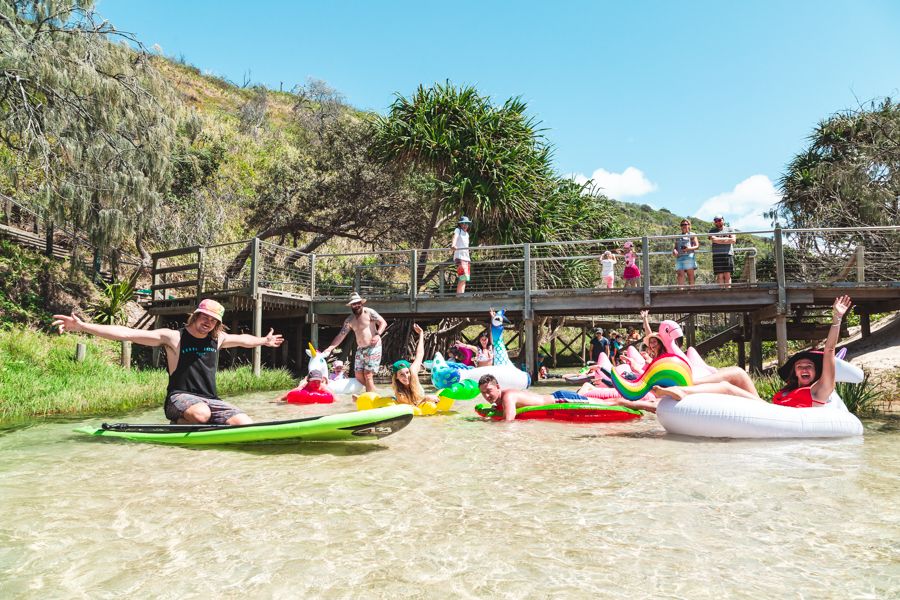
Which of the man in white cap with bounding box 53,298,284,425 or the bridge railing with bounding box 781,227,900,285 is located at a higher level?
the bridge railing with bounding box 781,227,900,285

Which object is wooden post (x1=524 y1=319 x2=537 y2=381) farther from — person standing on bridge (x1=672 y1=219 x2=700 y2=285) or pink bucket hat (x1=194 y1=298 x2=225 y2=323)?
pink bucket hat (x1=194 y1=298 x2=225 y2=323)

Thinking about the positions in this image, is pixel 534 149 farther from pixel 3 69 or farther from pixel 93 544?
pixel 93 544

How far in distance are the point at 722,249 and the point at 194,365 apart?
10265mm

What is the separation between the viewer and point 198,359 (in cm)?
568

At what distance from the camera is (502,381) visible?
10.4 metres

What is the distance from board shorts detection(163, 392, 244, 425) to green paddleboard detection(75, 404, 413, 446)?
0.44 feet

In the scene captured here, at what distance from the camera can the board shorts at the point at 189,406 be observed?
5754mm

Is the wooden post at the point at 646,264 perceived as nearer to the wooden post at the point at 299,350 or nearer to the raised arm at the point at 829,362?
the raised arm at the point at 829,362

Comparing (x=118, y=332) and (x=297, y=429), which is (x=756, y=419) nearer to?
(x=297, y=429)

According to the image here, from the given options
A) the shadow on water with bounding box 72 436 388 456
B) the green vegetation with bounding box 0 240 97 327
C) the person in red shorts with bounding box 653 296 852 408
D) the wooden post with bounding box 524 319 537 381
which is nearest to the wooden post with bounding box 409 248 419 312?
the wooden post with bounding box 524 319 537 381

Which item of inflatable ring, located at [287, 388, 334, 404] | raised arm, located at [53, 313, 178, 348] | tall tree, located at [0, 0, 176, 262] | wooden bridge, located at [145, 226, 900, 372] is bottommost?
inflatable ring, located at [287, 388, 334, 404]

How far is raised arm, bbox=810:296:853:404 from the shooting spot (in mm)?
5473

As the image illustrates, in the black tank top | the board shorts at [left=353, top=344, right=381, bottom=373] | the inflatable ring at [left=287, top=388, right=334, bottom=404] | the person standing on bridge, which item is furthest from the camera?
the person standing on bridge

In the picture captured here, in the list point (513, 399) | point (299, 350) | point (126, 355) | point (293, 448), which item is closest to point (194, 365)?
point (293, 448)
